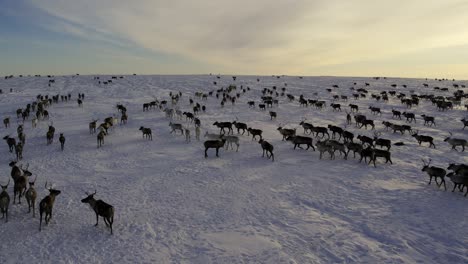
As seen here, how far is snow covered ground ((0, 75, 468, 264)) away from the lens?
10.4 metres

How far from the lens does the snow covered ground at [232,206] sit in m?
10.4

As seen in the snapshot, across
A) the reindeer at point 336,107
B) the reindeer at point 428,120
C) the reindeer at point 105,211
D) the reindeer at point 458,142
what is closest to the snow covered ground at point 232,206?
the reindeer at point 105,211

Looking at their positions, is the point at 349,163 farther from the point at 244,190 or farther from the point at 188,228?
the point at 188,228

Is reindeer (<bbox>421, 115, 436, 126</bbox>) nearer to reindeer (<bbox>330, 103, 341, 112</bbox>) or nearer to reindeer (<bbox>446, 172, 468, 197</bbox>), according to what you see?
reindeer (<bbox>330, 103, 341, 112</bbox>)

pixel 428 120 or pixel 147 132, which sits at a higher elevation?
pixel 428 120

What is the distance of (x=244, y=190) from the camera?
15430 mm

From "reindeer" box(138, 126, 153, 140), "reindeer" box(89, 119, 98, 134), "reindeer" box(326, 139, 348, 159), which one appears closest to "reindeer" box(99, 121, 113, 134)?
"reindeer" box(89, 119, 98, 134)

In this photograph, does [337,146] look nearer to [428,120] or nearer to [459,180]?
[459,180]

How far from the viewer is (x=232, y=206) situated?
1373 centimetres

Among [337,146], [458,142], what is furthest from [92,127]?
[458,142]

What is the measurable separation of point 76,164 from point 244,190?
9726mm

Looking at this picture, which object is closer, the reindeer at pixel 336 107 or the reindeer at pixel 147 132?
the reindeer at pixel 147 132

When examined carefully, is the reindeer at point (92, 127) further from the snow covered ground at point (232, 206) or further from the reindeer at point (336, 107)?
the reindeer at point (336, 107)

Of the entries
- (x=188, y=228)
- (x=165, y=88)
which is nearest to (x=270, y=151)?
(x=188, y=228)
